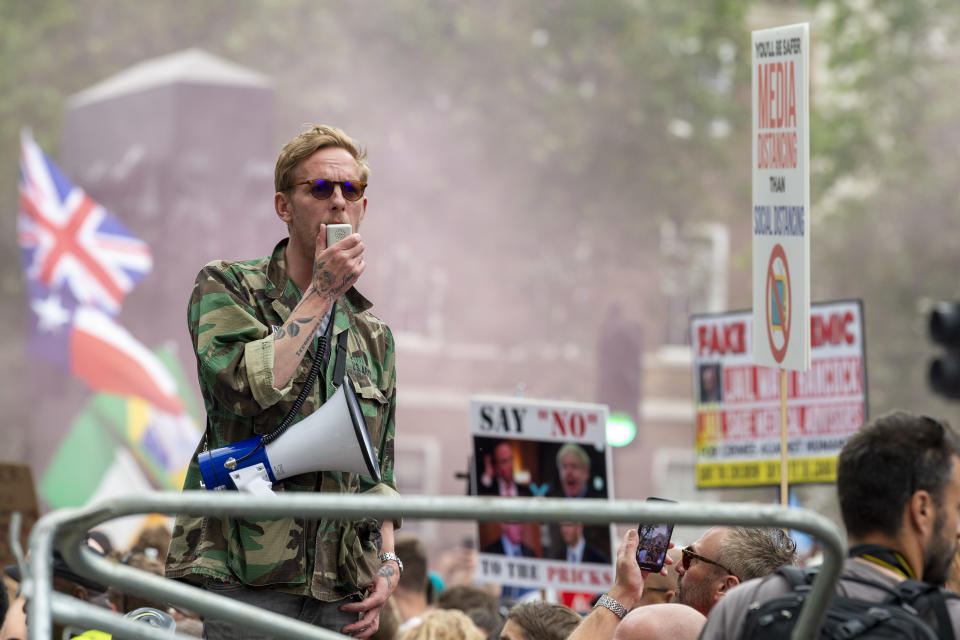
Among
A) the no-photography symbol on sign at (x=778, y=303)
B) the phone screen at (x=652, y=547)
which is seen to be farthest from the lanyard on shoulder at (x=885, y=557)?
the no-photography symbol on sign at (x=778, y=303)

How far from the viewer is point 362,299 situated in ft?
12.3

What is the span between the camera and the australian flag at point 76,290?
20922mm

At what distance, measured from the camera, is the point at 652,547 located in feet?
13.7

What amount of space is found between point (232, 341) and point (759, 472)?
610 centimetres

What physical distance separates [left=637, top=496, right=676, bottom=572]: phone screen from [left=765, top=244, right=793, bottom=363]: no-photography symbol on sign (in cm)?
129

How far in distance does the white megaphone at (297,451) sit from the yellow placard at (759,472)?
575 cm

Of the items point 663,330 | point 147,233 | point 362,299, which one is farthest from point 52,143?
point 362,299

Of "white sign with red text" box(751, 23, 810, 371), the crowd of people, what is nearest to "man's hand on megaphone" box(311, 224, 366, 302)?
the crowd of people

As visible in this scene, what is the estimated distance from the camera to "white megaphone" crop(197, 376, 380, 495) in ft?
10.9

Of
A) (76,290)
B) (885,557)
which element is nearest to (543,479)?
(885,557)

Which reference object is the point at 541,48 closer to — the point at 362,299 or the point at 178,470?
the point at 178,470

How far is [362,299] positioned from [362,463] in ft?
1.69

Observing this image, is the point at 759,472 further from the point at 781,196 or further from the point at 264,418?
the point at 264,418

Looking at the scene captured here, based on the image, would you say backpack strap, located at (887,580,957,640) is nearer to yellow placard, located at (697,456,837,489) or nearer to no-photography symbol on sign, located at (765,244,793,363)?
no-photography symbol on sign, located at (765,244,793,363)
